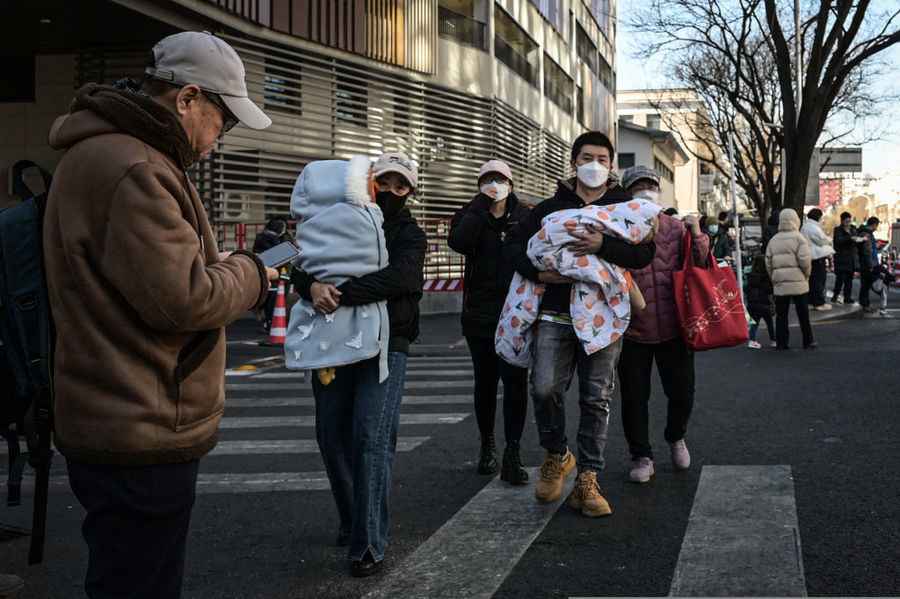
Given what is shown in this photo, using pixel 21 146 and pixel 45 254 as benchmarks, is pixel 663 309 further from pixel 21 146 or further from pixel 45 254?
pixel 21 146

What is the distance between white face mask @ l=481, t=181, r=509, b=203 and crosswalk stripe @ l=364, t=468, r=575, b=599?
1687 mm

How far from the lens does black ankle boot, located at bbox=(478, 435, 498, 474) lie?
20.0ft

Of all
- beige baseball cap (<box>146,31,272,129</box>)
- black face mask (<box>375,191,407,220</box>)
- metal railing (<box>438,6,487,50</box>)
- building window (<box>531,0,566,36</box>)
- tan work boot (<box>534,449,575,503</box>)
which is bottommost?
tan work boot (<box>534,449,575,503</box>)

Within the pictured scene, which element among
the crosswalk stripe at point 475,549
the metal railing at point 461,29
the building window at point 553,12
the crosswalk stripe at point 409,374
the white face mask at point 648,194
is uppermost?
the building window at point 553,12

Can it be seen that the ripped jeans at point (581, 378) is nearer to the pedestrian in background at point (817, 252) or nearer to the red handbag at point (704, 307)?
the red handbag at point (704, 307)

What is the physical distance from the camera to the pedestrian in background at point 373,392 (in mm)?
4168

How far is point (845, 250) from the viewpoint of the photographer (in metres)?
20.4

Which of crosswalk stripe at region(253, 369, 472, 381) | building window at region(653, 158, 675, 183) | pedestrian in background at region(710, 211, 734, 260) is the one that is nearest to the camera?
crosswalk stripe at region(253, 369, 472, 381)

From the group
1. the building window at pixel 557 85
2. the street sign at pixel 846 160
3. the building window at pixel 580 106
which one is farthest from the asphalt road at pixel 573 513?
the building window at pixel 580 106

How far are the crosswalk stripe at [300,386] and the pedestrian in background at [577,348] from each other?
4.94 metres

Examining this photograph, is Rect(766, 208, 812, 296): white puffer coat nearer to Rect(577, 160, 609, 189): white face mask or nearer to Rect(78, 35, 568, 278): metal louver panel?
Rect(78, 35, 568, 278): metal louver panel

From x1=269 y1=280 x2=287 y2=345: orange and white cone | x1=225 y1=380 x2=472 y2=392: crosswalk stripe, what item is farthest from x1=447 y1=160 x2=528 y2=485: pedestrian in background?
x1=269 y1=280 x2=287 y2=345: orange and white cone

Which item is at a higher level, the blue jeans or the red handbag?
the red handbag

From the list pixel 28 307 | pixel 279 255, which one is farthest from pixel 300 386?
pixel 28 307
